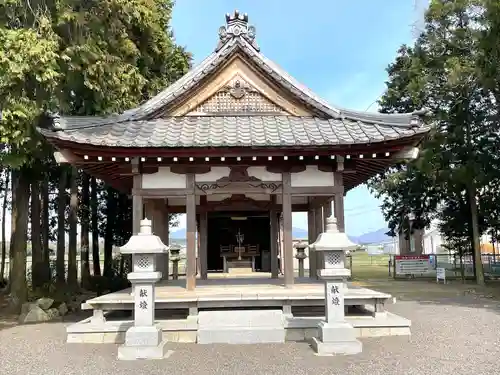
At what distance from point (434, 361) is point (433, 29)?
695 inches

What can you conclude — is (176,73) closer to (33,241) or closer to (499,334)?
(33,241)

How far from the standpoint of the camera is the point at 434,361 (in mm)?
6637

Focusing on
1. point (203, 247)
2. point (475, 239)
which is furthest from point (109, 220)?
point (475, 239)

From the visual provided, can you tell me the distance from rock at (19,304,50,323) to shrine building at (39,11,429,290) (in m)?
3.81

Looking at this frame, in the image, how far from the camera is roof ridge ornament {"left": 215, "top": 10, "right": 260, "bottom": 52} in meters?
10.9

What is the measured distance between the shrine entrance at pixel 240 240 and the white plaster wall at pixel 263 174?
8.69 meters

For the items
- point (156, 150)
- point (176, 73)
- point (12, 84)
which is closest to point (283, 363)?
point (156, 150)

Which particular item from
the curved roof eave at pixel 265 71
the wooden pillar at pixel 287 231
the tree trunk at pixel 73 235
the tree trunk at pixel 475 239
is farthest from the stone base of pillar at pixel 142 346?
the tree trunk at pixel 475 239

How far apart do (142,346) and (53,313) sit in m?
6.28

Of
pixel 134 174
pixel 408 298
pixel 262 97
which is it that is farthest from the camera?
pixel 408 298

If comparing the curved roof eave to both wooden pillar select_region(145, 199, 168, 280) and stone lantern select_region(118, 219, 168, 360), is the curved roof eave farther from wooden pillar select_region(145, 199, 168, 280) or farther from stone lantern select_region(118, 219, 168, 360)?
stone lantern select_region(118, 219, 168, 360)

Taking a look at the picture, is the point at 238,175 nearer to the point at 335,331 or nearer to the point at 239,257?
the point at 335,331

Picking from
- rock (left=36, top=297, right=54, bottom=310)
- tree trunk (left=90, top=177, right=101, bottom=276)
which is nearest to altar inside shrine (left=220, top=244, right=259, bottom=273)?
tree trunk (left=90, top=177, right=101, bottom=276)

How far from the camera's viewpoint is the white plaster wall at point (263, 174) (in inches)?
386
